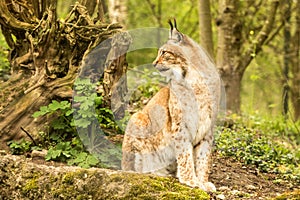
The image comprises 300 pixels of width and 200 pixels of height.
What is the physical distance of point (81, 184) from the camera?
4617mm

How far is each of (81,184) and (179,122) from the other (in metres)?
1.22

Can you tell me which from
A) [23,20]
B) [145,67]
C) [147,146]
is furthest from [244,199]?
[145,67]

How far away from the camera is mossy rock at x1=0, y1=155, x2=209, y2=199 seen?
4559 mm

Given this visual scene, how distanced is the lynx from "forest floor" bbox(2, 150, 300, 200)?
1.00 feet

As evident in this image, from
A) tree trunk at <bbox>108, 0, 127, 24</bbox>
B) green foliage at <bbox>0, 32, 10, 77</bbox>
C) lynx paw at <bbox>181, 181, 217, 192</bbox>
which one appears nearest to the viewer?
lynx paw at <bbox>181, 181, 217, 192</bbox>

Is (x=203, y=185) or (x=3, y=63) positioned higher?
Answer: (x=3, y=63)

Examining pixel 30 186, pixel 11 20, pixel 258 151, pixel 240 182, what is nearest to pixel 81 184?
pixel 30 186

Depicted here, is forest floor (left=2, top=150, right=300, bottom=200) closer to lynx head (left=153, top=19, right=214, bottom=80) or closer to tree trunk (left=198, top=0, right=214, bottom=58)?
lynx head (left=153, top=19, right=214, bottom=80)

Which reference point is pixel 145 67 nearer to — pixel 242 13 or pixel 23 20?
pixel 23 20

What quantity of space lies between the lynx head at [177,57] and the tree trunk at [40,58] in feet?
5.42

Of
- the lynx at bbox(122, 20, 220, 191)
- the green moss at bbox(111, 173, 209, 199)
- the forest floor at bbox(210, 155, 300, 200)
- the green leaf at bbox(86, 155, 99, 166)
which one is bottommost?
the forest floor at bbox(210, 155, 300, 200)

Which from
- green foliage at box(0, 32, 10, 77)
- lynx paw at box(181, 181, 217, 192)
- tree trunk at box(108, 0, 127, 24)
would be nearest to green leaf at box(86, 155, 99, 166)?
lynx paw at box(181, 181, 217, 192)

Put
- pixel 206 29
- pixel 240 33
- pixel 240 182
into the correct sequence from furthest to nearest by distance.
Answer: pixel 240 33
pixel 206 29
pixel 240 182

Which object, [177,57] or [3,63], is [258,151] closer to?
[177,57]
